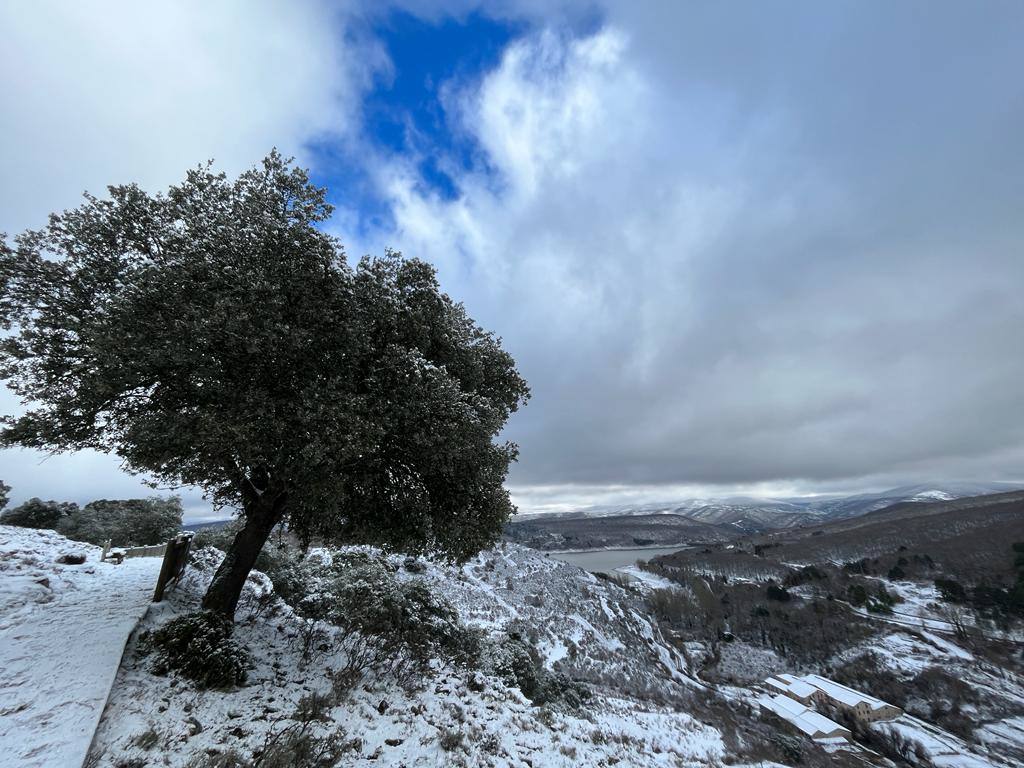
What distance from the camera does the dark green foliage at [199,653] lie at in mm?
9086

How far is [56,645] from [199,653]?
2.88 m

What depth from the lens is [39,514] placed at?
85.5ft

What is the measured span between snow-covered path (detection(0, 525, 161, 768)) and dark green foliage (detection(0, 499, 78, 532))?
13.0 metres

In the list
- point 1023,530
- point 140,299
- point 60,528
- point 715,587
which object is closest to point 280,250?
point 140,299

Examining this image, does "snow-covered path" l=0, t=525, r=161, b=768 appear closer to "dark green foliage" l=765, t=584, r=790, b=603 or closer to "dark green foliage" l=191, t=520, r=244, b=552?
"dark green foliage" l=191, t=520, r=244, b=552

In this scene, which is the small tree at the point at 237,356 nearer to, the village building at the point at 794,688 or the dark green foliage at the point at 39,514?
the dark green foliage at the point at 39,514

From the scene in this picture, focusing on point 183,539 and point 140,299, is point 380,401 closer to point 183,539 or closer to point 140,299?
point 140,299

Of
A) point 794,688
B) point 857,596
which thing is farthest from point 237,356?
point 857,596

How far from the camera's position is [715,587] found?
16450cm

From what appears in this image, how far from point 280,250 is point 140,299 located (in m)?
3.33

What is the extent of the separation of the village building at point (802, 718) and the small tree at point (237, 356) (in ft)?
257

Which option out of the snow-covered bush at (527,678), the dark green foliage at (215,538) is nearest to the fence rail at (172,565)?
the dark green foliage at (215,538)

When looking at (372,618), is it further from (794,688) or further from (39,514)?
(794,688)

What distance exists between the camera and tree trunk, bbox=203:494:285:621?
12031 millimetres
